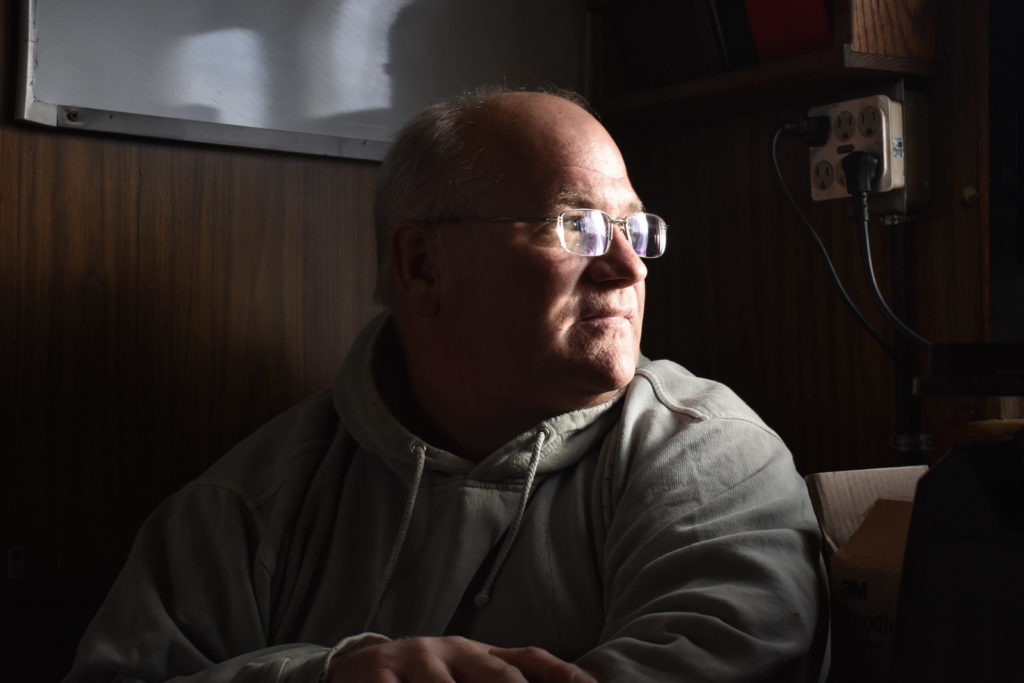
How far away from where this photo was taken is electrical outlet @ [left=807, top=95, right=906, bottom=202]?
1403mm

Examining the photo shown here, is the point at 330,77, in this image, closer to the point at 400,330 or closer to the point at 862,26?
A: the point at 400,330

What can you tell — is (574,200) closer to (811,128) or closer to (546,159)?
(546,159)

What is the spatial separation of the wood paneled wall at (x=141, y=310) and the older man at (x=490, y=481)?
9.8 inches

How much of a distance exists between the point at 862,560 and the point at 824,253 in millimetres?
578

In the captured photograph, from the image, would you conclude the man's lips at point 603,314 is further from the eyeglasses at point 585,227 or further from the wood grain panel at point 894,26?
the wood grain panel at point 894,26

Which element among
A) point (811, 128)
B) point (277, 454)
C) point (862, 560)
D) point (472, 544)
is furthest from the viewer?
point (811, 128)

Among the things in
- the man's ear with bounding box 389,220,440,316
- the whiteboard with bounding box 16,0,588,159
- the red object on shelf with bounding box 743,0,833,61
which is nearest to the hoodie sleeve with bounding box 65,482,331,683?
the man's ear with bounding box 389,220,440,316

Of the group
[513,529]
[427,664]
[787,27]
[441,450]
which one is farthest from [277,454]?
[787,27]

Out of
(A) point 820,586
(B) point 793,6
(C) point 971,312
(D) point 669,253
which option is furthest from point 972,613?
(D) point 669,253

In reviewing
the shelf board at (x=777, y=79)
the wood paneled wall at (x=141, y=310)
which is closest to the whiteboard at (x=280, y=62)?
the wood paneled wall at (x=141, y=310)

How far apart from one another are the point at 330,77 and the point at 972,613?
125cm

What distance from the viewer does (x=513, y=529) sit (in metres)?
1.16

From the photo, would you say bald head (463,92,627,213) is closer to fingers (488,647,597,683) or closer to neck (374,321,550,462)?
neck (374,321,550,462)

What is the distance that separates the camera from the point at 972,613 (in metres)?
0.74
